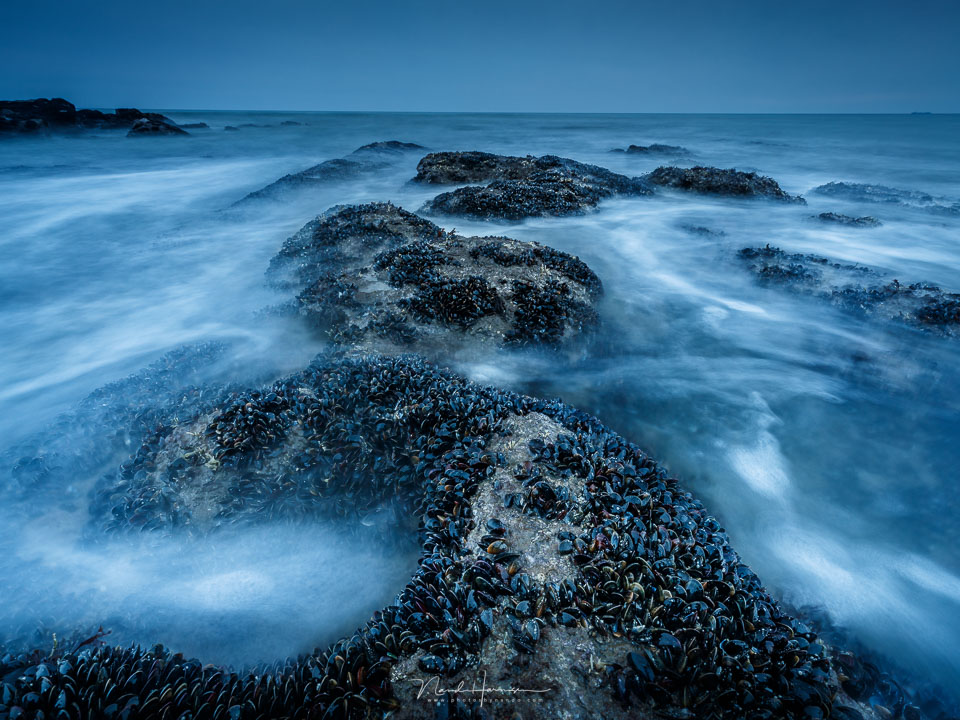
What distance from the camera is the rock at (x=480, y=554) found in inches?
121

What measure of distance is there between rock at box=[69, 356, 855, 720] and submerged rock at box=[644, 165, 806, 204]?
19.4 metres

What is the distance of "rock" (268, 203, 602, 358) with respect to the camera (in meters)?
8.13

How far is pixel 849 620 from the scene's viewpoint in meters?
4.36

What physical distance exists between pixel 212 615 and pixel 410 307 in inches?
211

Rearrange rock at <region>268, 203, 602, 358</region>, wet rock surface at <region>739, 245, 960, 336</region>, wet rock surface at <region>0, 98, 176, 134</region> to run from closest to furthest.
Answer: rock at <region>268, 203, 602, 358</region>
wet rock surface at <region>739, 245, 960, 336</region>
wet rock surface at <region>0, 98, 176, 134</region>

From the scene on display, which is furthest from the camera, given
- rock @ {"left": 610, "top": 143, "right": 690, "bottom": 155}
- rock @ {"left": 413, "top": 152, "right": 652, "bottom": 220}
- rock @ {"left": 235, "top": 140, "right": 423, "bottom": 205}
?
rock @ {"left": 610, "top": 143, "right": 690, "bottom": 155}

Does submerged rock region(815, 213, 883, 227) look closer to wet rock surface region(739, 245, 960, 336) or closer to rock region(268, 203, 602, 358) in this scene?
wet rock surface region(739, 245, 960, 336)

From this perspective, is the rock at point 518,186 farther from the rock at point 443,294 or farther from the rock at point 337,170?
the rock at point 443,294

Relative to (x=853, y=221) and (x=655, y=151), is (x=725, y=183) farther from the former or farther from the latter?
(x=655, y=151)

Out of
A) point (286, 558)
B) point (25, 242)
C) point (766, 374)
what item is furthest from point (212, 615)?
point (25, 242)

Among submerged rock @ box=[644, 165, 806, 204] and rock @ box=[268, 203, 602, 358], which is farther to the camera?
submerged rock @ box=[644, 165, 806, 204]

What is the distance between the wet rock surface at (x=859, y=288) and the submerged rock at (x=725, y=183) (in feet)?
29.7

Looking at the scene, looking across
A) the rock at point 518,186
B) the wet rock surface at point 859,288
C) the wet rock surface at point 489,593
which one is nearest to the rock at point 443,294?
the wet rock surface at point 489,593

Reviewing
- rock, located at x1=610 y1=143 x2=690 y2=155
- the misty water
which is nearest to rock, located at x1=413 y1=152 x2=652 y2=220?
the misty water
